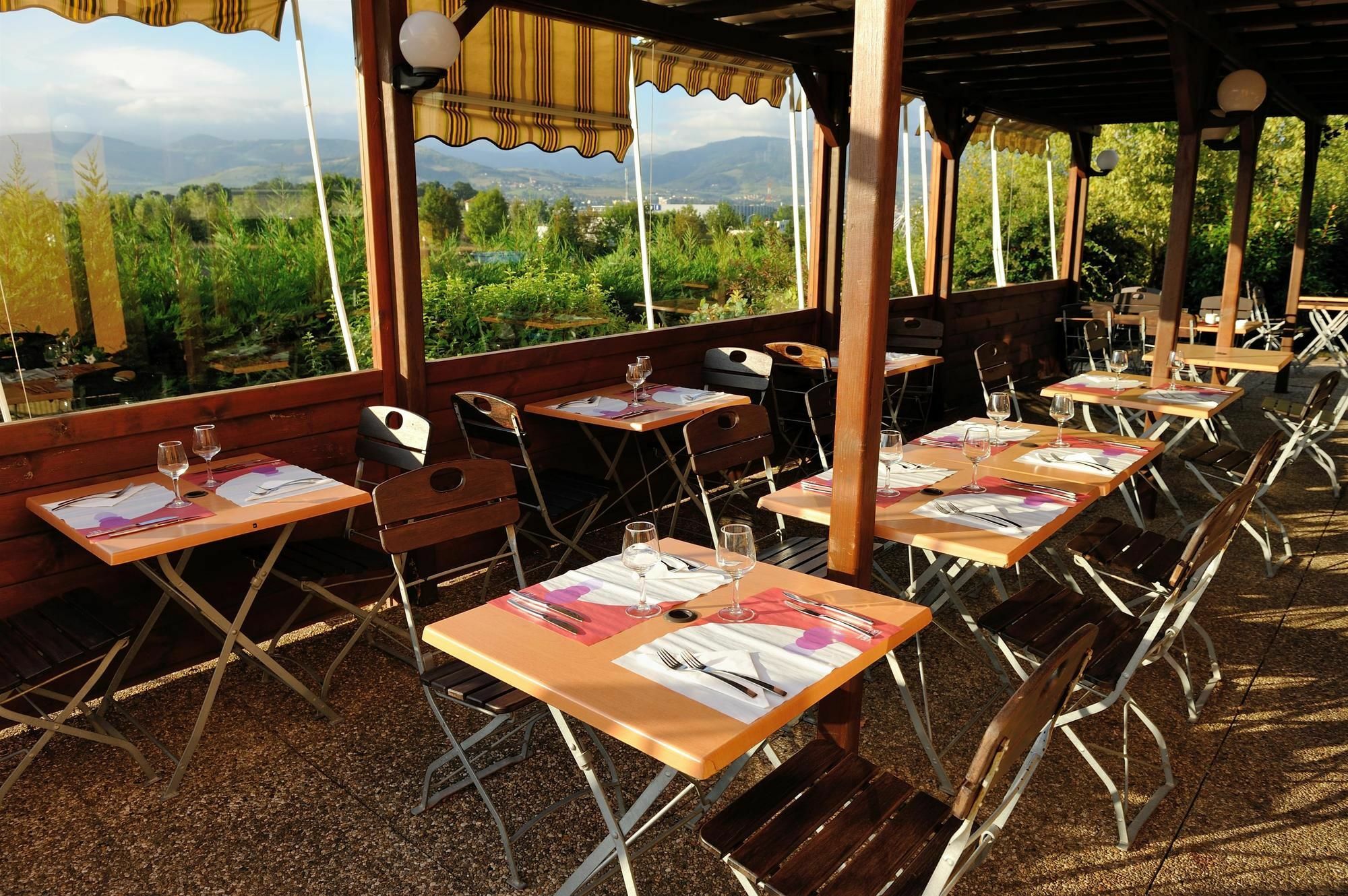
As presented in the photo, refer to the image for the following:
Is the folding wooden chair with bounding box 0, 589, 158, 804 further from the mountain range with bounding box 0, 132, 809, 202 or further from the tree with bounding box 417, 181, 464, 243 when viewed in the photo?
the tree with bounding box 417, 181, 464, 243

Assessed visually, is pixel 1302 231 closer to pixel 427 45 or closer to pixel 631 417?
pixel 631 417

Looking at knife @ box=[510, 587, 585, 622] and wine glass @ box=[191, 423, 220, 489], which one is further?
wine glass @ box=[191, 423, 220, 489]

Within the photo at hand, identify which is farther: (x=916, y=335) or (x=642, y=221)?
(x=916, y=335)

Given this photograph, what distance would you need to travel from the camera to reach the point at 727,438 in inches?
149

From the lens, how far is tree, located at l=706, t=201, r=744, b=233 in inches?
256

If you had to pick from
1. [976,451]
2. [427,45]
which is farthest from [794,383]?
[427,45]

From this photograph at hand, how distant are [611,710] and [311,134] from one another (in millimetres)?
3285

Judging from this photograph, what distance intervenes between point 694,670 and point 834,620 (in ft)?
1.29

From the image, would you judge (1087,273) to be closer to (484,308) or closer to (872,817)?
(484,308)

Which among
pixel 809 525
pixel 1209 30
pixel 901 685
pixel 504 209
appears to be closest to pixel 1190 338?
pixel 1209 30

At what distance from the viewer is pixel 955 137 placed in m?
8.30

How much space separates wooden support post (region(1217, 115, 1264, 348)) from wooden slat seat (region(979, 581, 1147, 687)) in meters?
5.11

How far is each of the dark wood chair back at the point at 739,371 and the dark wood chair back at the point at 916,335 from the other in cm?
190

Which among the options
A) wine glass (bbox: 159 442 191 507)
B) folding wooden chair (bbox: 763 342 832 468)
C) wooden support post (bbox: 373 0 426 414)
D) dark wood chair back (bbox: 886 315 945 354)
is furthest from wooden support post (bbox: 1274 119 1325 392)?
wine glass (bbox: 159 442 191 507)
